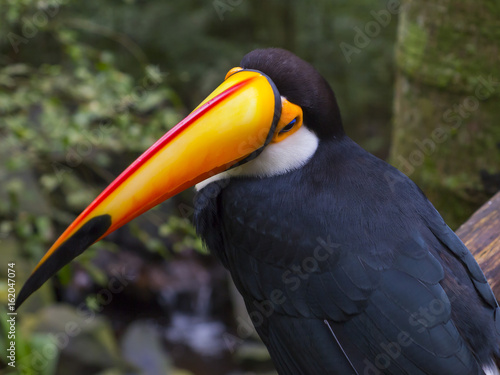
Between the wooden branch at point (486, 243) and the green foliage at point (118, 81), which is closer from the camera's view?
the wooden branch at point (486, 243)

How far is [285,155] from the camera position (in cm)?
199

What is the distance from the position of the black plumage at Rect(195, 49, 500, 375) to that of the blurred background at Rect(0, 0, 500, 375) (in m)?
0.70

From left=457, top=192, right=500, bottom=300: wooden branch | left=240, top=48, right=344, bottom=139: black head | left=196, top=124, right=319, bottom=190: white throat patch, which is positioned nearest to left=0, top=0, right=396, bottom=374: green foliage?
left=196, top=124, right=319, bottom=190: white throat patch

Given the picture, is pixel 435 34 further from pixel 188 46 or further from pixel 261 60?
pixel 188 46

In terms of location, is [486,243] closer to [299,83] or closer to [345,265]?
[345,265]

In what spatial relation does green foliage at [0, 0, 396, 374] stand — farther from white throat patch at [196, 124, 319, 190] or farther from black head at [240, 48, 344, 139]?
black head at [240, 48, 344, 139]

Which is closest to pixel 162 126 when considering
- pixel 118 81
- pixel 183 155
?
pixel 118 81

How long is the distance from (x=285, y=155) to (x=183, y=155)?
0.37m

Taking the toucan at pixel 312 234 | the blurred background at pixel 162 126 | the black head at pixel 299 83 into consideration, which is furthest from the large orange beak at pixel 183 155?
the blurred background at pixel 162 126

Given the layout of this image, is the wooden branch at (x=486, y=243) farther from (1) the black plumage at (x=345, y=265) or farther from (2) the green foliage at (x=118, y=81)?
(2) the green foliage at (x=118, y=81)

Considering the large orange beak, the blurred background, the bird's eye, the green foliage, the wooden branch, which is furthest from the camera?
the green foliage

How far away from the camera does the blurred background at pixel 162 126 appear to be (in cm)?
263

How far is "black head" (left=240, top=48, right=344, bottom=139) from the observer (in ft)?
6.31

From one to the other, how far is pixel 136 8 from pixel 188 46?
587 mm
